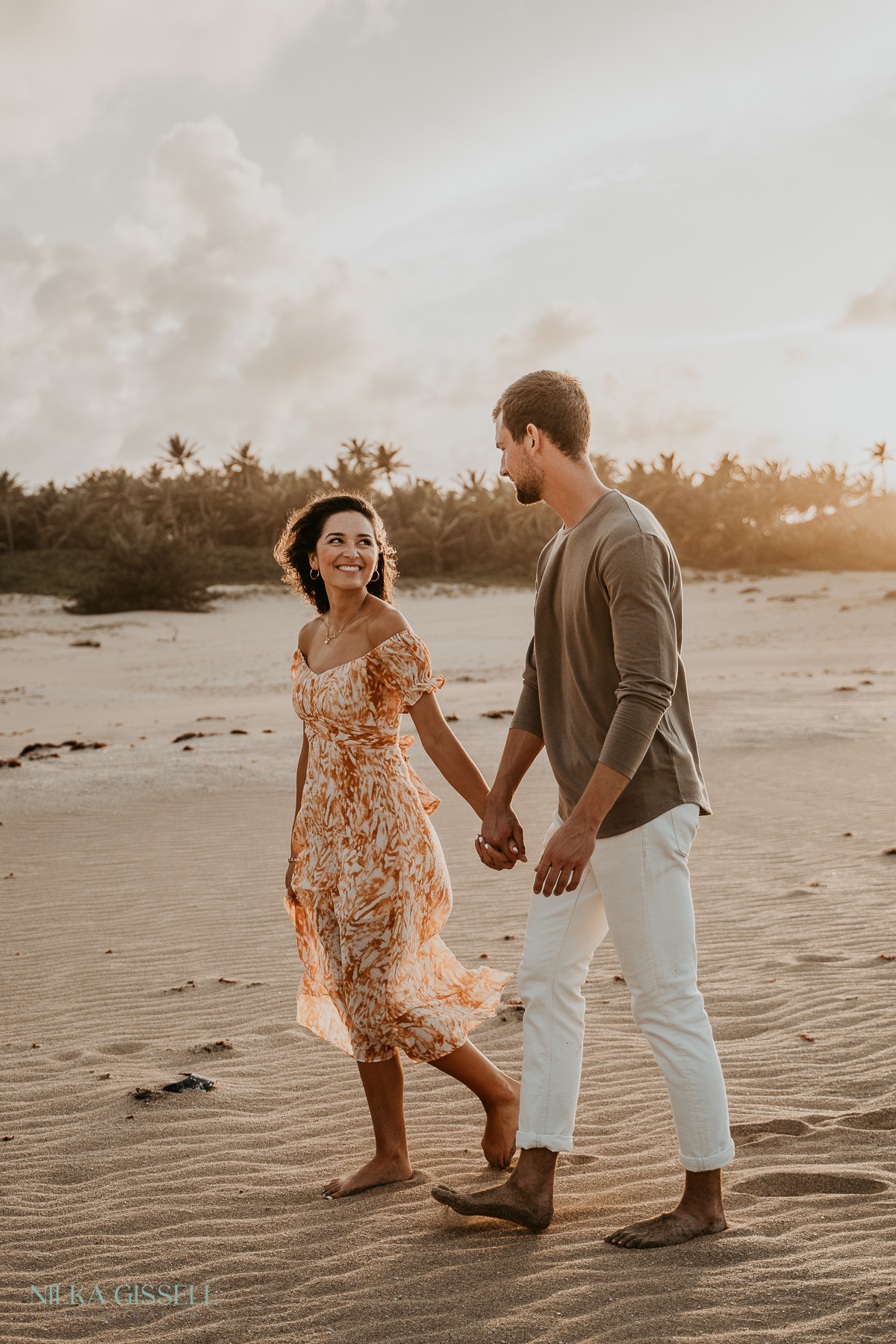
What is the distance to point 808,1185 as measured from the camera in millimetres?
3283

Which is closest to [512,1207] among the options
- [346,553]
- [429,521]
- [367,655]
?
[367,655]

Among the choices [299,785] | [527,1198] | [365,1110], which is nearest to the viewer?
[527,1198]

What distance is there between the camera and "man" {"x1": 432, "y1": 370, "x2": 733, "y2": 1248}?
272cm

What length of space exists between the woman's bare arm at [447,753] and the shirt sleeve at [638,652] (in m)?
0.79

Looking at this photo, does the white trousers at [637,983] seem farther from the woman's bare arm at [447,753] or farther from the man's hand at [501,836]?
the woman's bare arm at [447,753]

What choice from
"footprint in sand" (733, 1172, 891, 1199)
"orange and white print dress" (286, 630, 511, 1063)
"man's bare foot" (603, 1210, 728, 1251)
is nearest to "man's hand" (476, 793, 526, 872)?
"orange and white print dress" (286, 630, 511, 1063)

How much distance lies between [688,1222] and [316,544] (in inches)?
92.8

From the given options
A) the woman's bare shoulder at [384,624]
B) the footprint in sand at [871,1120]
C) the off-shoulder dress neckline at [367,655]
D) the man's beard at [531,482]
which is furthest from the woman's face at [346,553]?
the footprint in sand at [871,1120]

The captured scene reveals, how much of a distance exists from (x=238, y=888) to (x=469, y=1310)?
5503 millimetres

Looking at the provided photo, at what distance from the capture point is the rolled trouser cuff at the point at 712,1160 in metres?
2.85

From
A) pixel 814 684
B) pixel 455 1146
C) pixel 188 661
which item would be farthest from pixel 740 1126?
pixel 188 661

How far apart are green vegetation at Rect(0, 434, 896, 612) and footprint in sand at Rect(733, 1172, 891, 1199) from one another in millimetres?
32392

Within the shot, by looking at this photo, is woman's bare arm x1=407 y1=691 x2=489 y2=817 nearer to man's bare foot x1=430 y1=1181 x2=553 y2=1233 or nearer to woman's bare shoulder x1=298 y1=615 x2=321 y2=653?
woman's bare shoulder x1=298 y1=615 x2=321 y2=653

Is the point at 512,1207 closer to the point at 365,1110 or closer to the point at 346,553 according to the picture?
the point at 365,1110
